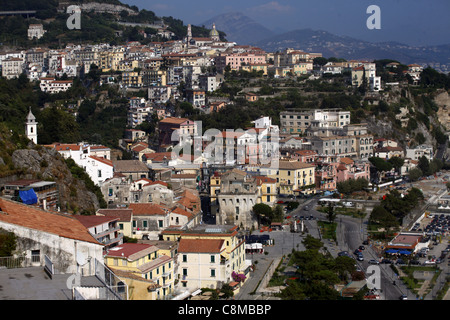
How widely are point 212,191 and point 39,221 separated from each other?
14064 millimetres

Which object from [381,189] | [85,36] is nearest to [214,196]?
[381,189]

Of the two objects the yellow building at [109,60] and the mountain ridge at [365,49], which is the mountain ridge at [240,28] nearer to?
the mountain ridge at [365,49]

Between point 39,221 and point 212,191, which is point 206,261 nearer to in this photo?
point 39,221

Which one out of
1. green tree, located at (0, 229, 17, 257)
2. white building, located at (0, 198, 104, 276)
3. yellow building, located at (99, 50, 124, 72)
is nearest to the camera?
green tree, located at (0, 229, 17, 257)

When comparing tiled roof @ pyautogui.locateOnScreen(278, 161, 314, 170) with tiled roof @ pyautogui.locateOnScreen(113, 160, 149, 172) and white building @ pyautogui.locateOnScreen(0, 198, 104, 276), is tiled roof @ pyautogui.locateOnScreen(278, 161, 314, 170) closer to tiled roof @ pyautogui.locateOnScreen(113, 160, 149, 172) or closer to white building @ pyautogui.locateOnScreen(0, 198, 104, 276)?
tiled roof @ pyautogui.locateOnScreen(113, 160, 149, 172)

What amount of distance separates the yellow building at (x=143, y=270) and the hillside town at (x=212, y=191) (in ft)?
0.08

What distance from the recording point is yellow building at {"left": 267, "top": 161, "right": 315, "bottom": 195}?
82.2ft

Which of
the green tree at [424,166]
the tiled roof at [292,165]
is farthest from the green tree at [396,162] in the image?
the tiled roof at [292,165]

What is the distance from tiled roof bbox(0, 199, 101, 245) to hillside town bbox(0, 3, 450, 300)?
0.04 meters

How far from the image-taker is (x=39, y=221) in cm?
800

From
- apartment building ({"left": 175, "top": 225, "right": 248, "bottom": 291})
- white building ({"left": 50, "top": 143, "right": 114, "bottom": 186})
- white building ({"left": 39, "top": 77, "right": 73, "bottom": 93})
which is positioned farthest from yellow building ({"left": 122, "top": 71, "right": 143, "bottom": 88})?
apartment building ({"left": 175, "top": 225, "right": 248, "bottom": 291})

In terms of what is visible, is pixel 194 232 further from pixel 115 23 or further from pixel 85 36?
pixel 115 23

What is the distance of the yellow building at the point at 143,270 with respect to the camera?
11672 millimetres

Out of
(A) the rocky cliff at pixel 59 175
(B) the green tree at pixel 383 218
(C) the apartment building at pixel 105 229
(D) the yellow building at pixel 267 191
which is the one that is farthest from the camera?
(D) the yellow building at pixel 267 191
